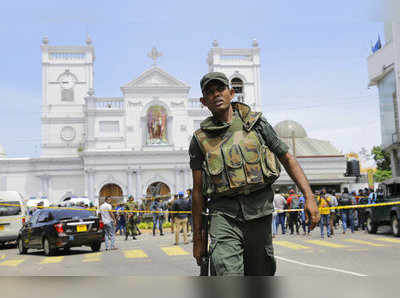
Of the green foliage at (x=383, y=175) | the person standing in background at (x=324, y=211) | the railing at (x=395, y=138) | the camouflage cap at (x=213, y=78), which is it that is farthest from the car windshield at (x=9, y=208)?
the green foliage at (x=383, y=175)

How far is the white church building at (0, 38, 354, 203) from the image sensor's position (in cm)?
5353

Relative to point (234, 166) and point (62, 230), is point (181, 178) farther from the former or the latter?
point (234, 166)

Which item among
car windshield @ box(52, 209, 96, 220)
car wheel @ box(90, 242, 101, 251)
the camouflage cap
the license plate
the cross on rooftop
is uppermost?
the cross on rooftop

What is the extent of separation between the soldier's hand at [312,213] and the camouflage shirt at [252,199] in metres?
0.27

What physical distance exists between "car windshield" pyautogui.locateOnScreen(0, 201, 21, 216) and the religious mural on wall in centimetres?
3636

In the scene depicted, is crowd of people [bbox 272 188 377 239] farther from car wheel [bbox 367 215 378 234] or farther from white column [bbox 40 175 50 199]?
white column [bbox 40 175 50 199]

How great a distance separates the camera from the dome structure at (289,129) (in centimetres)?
6656

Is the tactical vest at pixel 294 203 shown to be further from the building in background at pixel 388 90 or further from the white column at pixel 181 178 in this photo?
the white column at pixel 181 178

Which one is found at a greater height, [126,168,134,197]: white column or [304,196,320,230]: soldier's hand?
[126,168,134,197]: white column

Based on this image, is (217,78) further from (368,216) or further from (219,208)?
(368,216)

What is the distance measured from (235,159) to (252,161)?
0.42 feet

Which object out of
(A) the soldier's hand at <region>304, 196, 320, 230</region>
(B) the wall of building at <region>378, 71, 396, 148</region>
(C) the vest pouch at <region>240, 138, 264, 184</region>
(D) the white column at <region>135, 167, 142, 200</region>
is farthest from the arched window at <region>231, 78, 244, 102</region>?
(A) the soldier's hand at <region>304, 196, 320, 230</region>

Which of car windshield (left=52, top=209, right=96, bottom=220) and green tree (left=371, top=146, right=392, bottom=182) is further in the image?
green tree (left=371, top=146, right=392, bottom=182)

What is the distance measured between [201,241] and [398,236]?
14.2m
